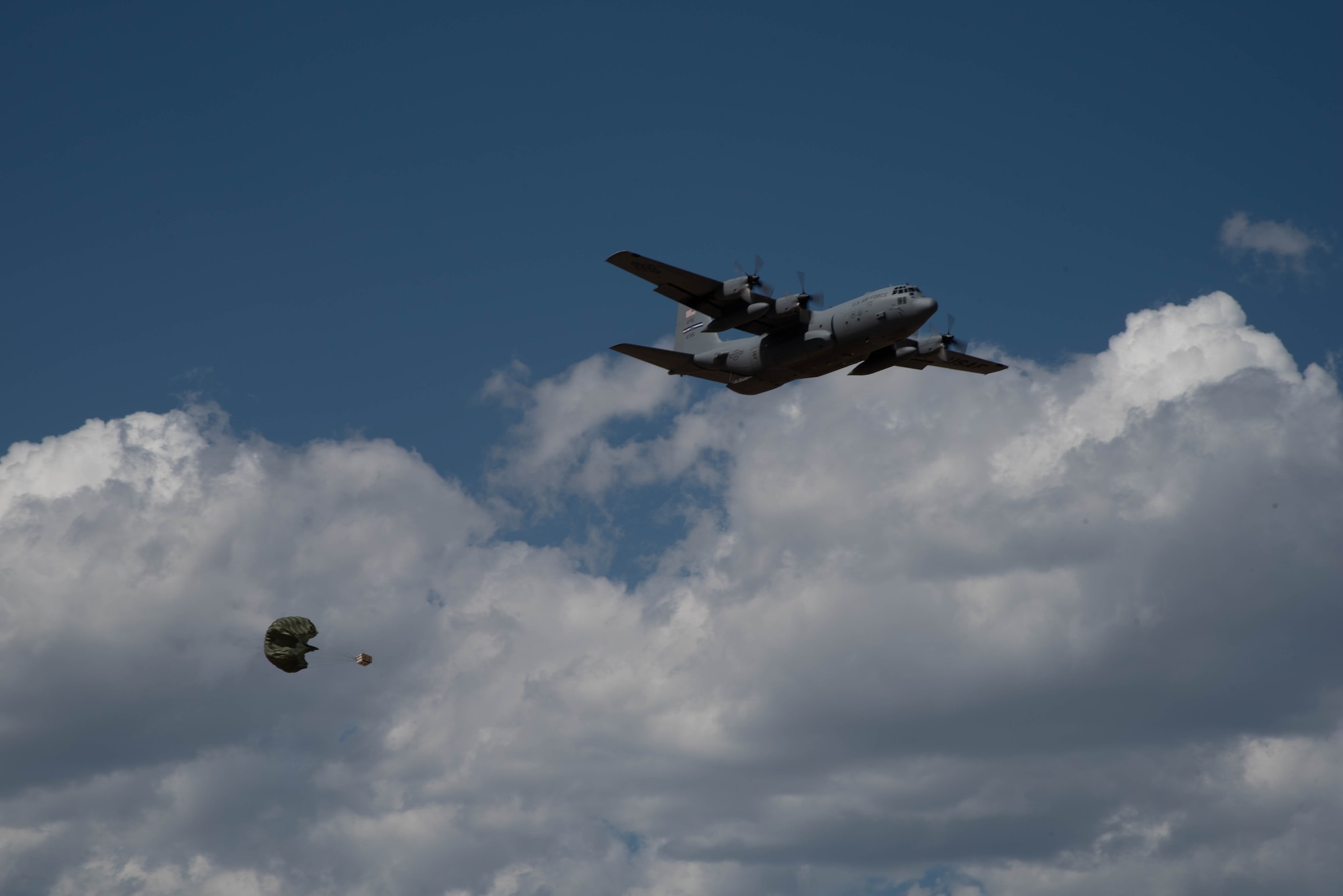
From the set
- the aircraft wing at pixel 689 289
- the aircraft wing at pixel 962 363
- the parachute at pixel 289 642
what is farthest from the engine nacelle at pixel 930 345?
the parachute at pixel 289 642

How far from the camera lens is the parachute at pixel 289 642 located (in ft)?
177

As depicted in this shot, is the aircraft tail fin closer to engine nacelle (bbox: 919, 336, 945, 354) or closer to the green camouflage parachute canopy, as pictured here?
engine nacelle (bbox: 919, 336, 945, 354)

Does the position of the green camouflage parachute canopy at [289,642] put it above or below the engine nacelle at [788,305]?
below

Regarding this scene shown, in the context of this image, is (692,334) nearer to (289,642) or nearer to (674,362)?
(674,362)

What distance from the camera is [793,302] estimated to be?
67.5m

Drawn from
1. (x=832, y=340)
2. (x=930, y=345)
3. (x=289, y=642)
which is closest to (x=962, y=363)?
(x=930, y=345)

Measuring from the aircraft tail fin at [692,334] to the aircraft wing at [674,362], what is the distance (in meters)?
2.37

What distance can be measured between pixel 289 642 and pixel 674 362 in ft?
104

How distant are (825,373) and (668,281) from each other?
12913 mm

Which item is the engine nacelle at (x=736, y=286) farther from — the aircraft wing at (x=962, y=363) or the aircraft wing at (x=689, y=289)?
the aircraft wing at (x=962, y=363)

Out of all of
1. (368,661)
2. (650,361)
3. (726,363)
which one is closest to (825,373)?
(726,363)

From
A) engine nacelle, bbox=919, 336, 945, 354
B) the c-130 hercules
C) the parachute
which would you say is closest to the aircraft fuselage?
the c-130 hercules

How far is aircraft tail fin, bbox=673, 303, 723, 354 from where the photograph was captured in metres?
78.8

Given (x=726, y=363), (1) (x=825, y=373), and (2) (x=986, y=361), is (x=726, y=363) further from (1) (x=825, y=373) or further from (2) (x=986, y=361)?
(2) (x=986, y=361)
